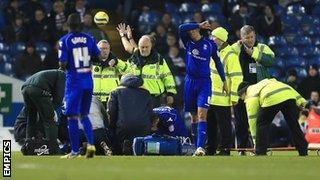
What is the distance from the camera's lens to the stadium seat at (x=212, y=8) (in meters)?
27.2

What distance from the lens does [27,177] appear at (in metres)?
10.9

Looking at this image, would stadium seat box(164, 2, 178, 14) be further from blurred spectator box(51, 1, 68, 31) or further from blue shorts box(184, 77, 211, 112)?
blue shorts box(184, 77, 211, 112)

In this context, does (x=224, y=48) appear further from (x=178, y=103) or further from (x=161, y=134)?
(x=178, y=103)

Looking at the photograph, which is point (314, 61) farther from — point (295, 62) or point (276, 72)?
point (276, 72)

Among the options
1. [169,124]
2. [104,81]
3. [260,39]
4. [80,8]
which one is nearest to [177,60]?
[260,39]

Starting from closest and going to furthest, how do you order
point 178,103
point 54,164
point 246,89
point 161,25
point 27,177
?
point 27,177, point 54,164, point 246,89, point 178,103, point 161,25

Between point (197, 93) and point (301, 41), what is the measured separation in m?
10.7

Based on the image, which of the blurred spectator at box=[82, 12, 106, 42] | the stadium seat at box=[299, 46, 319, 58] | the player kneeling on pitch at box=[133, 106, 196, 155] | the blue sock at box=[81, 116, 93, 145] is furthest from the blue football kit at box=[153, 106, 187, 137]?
the stadium seat at box=[299, 46, 319, 58]

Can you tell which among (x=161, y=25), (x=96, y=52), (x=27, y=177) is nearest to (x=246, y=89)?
(x=96, y=52)

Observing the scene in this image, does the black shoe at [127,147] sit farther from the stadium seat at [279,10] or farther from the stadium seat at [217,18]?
the stadium seat at [279,10]

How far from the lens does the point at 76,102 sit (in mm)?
14719

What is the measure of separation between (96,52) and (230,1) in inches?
526

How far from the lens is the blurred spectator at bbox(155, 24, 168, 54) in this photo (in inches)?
991

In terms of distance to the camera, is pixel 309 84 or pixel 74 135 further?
pixel 309 84
